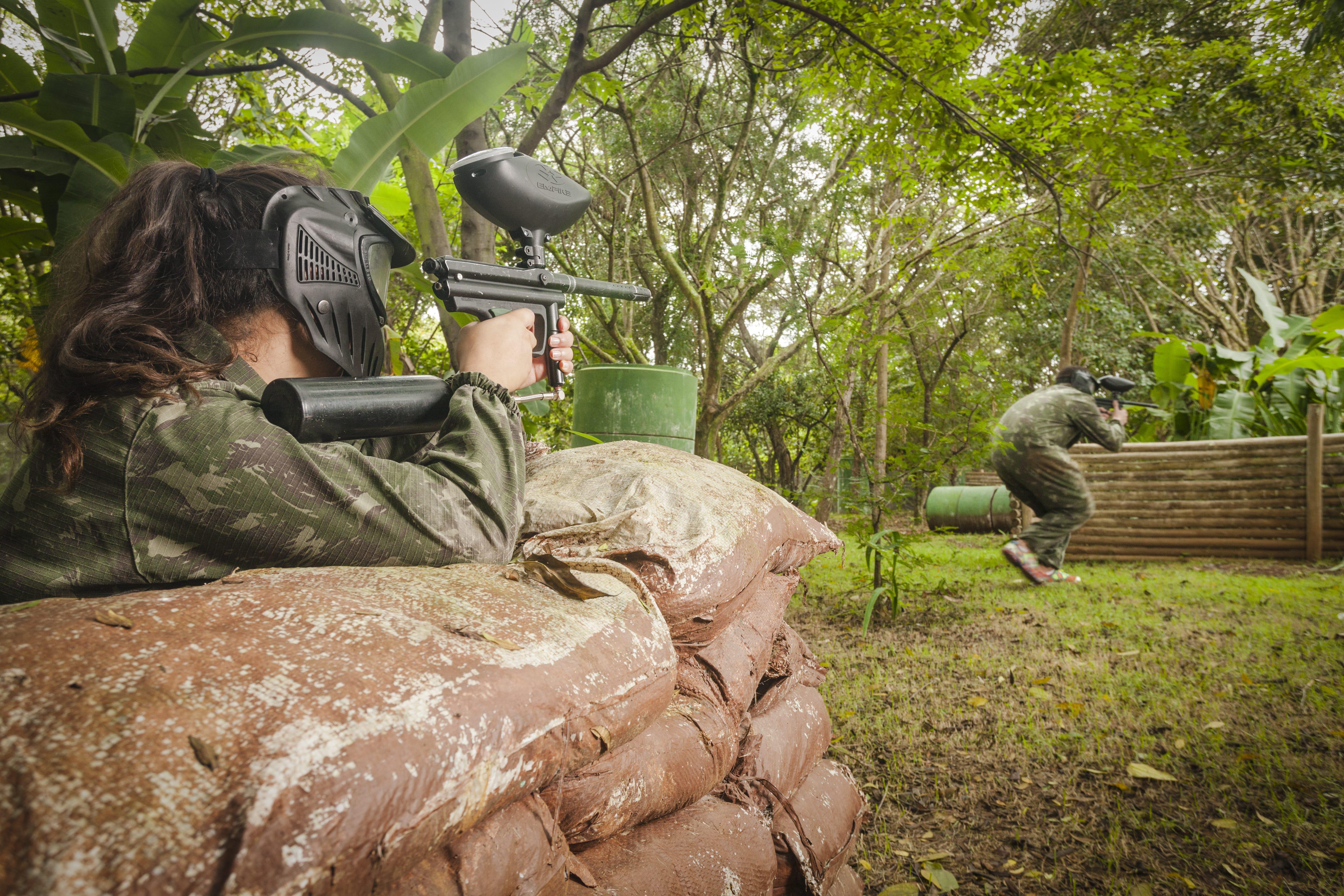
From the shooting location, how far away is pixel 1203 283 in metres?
11.7

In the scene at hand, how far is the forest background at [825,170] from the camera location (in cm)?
265

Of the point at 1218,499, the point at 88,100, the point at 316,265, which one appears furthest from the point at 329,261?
the point at 1218,499

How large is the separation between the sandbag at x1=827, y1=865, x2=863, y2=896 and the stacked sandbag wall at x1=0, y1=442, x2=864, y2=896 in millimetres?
196

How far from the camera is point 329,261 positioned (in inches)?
50.7

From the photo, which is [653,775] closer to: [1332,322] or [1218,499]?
[1218,499]

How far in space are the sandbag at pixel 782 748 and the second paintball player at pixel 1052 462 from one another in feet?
13.9

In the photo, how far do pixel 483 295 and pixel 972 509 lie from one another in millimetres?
8772

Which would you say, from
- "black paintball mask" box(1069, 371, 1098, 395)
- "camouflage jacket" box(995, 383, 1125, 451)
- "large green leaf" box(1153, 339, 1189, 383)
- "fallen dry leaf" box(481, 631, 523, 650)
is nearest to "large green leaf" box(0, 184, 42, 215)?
"fallen dry leaf" box(481, 631, 523, 650)

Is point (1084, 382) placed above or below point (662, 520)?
above

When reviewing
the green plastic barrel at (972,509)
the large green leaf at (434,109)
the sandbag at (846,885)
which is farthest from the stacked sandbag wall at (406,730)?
the green plastic barrel at (972,509)

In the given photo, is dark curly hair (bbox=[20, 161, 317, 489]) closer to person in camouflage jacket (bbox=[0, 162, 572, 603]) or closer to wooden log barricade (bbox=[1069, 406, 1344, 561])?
person in camouflage jacket (bbox=[0, 162, 572, 603])

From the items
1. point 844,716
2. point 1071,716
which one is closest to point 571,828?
point 844,716

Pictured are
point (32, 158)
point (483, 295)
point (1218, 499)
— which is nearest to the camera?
point (483, 295)

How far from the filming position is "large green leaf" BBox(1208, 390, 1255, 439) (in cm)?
729
